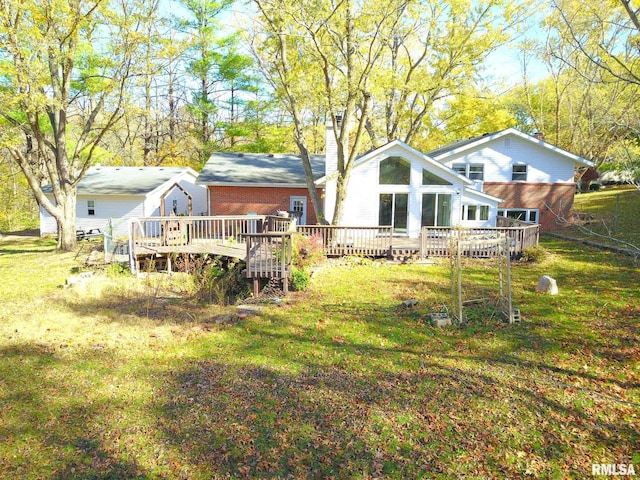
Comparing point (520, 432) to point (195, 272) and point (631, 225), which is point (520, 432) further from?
point (631, 225)

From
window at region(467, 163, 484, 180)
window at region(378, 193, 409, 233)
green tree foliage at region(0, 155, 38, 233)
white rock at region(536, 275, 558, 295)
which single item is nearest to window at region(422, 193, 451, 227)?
window at region(378, 193, 409, 233)

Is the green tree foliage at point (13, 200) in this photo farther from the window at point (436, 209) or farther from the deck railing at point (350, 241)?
the window at point (436, 209)

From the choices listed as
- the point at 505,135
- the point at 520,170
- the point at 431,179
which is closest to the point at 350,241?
the point at 431,179

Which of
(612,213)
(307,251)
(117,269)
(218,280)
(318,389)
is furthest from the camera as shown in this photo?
(612,213)

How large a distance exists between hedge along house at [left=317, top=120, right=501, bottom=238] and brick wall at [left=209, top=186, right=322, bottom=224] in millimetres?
3901

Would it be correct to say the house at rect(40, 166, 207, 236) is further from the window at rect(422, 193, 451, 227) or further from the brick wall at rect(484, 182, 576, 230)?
the brick wall at rect(484, 182, 576, 230)

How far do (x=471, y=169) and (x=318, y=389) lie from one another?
19.7 m

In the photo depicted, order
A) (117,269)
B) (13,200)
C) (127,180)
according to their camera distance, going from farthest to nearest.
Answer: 1. (13,200)
2. (127,180)
3. (117,269)

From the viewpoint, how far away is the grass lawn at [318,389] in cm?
461

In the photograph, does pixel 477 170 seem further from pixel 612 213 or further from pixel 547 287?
pixel 547 287

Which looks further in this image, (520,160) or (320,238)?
(520,160)

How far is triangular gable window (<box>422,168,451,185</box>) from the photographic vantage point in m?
19.0

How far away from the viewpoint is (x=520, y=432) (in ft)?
16.6

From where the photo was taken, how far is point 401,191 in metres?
19.1
